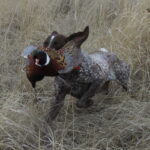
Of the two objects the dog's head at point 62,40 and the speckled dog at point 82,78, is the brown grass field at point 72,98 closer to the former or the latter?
the speckled dog at point 82,78

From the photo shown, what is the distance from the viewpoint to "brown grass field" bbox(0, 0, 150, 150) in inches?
82.7

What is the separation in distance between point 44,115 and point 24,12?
164 cm

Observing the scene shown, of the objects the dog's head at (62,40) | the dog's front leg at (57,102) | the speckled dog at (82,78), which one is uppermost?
the dog's head at (62,40)

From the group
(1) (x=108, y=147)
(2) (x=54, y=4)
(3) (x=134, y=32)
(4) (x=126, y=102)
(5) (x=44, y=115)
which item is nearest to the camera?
(1) (x=108, y=147)

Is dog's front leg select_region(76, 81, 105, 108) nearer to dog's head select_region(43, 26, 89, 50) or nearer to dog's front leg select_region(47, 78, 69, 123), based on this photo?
dog's front leg select_region(47, 78, 69, 123)

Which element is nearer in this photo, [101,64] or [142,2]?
[101,64]

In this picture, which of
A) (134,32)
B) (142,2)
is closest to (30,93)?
(134,32)

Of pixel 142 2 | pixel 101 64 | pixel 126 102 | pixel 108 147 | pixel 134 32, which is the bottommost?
pixel 108 147

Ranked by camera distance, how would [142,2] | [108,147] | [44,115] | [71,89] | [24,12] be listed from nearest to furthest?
1. [108,147]
2. [71,89]
3. [44,115]
4. [142,2]
5. [24,12]

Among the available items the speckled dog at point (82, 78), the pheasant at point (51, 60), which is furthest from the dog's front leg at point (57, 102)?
the pheasant at point (51, 60)

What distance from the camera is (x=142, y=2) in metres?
3.23

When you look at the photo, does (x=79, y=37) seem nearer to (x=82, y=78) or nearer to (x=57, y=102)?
(x=82, y=78)

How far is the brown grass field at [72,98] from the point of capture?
6.89 feet

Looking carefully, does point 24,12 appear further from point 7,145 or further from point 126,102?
point 7,145
